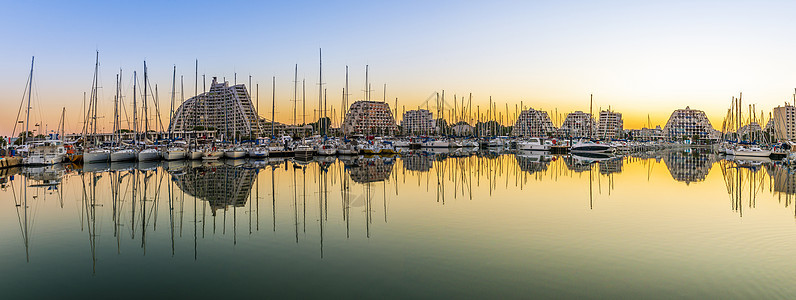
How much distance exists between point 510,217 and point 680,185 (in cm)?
1601

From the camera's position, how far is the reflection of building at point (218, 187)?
19.5 metres

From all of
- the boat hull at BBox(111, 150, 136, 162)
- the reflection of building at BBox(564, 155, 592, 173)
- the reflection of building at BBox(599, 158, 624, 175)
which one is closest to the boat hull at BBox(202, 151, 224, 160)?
the boat hull at BBox(111, 150, 136, 162)

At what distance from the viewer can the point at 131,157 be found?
160 feet

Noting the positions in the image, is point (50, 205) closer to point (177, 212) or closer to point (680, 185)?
point (177, 212)

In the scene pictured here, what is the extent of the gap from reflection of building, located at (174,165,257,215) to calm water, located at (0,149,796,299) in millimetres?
314

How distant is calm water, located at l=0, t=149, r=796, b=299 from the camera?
27.8 feet

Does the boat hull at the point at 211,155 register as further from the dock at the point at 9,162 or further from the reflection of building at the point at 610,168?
the reflection of building at the point at 610,168

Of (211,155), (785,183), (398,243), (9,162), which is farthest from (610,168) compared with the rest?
(9,162)

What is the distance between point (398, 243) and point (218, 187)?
15947mm

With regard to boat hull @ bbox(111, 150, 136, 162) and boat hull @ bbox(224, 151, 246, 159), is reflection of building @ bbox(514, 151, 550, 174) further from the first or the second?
boat hull @ bbox(111, 150, 136, 162)

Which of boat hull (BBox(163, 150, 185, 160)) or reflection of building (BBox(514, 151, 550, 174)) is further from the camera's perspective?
boat hull (BBox(163, 150, 185, 160))

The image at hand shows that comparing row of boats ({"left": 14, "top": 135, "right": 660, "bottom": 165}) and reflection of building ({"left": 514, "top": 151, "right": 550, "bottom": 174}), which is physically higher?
row of boats ({"left": 14, "top": 135, "right": 660, "bottom": 165})

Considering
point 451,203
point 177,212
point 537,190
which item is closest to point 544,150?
point 537,190

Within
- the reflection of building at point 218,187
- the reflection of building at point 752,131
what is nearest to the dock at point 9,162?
the reflection of building at point 218,187
